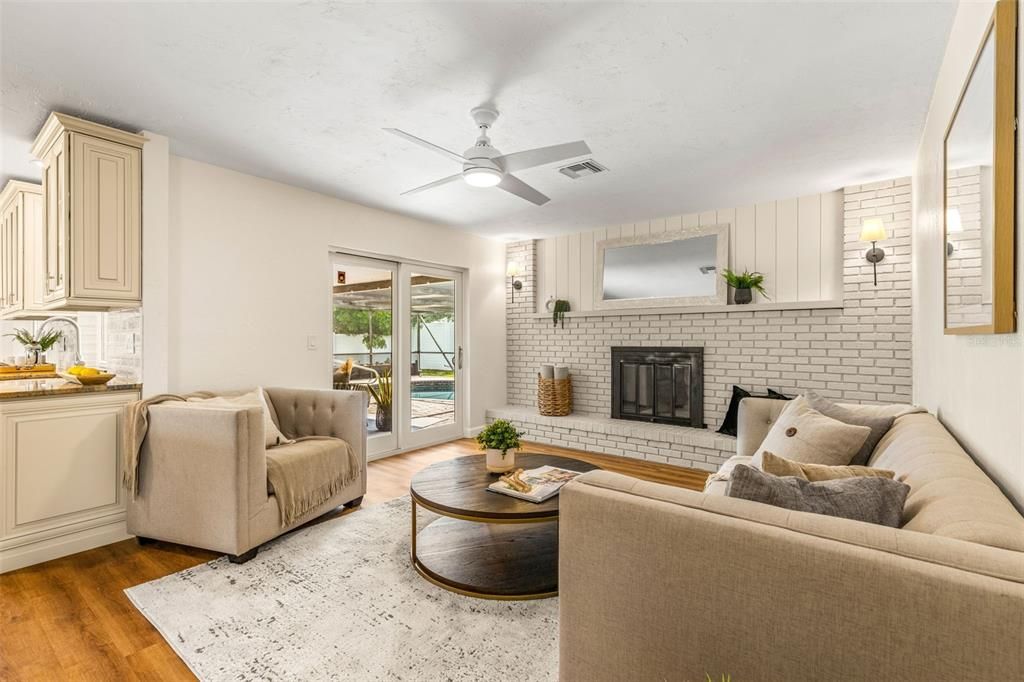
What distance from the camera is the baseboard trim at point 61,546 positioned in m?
2.49

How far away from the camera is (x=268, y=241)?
12.5ft

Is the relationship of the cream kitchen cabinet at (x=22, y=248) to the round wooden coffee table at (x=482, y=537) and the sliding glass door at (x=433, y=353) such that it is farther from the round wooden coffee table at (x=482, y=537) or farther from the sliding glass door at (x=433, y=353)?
the round wooden coffee table at (x=482, y=537)

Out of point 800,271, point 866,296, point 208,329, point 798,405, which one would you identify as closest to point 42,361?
point 208,329

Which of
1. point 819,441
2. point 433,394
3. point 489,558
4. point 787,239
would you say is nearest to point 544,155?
point 819,441

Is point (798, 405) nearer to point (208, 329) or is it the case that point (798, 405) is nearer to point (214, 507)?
point (214, 507)

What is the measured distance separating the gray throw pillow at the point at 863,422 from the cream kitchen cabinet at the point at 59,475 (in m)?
3.79

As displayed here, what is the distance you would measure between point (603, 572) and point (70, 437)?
304cm

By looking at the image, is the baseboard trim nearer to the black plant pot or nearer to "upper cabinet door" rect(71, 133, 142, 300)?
"upper cabinet door" rect(71, 133, 142, 300)

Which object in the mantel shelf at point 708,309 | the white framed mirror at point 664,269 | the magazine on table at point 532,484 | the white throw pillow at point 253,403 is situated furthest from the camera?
the white framed mirror at point 664,269

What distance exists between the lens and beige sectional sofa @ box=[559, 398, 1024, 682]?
0.78 meters

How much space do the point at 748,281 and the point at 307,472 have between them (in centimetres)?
394

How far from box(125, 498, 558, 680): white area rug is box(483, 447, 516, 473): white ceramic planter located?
64 cm

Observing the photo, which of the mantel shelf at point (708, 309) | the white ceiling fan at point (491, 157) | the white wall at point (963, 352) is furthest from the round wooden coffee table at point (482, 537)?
the mantel shelf at point (708, 309)

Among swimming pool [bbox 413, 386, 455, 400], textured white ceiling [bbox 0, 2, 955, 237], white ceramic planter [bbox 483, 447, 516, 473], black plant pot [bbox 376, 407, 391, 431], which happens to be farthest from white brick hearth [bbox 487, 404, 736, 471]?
white ceramic planter [bbox 483, 447, 516, 473]
